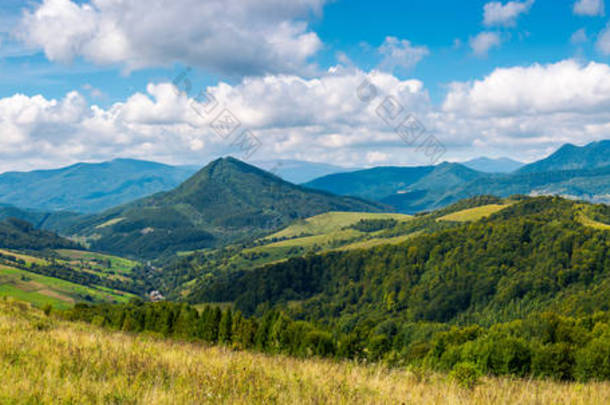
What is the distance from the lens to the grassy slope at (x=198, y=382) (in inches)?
342

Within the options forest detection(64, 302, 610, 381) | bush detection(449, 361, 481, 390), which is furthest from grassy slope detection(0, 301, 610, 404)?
forest detection(64, 302, 610, 381)

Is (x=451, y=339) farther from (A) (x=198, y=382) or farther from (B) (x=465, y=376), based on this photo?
(A) (x=198, y=382)

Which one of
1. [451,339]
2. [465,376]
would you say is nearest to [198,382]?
[465,376]

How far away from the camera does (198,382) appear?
9.98 meters

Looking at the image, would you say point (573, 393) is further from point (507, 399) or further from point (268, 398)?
point (268, 398)

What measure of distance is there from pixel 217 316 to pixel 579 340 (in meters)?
85.9

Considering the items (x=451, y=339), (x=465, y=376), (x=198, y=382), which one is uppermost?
(x=198, y=382)

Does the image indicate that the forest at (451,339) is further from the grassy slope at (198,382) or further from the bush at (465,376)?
the grassy slope at (198,382)

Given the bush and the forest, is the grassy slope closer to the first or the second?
the bush

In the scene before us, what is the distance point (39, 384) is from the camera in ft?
29.1

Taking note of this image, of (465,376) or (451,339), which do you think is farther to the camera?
(451,339)

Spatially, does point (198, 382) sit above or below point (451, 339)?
above

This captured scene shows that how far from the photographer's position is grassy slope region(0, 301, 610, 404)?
869cm

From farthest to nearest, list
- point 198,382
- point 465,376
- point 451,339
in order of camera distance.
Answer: point 451,339 → point 465,376 → point 198,382
